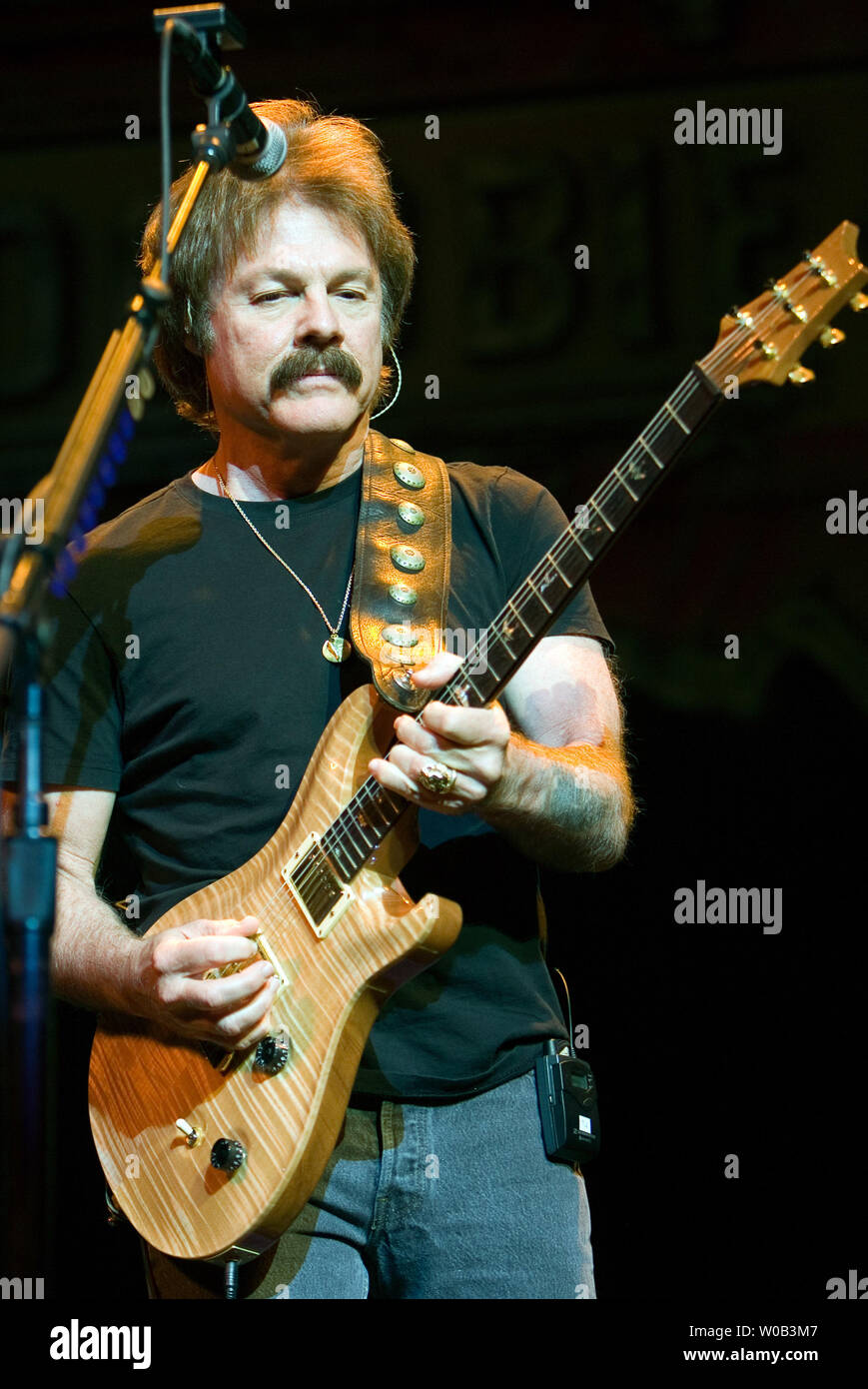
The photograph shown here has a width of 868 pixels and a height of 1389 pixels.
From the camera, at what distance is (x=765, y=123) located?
3.25 m

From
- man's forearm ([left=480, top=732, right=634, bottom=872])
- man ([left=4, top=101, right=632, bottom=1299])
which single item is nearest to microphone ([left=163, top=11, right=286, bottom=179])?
man ([left=4, top=101, right=632, bottom=1299])

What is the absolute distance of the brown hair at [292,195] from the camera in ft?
8.07

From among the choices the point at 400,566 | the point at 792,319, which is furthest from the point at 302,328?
the point at 792,319

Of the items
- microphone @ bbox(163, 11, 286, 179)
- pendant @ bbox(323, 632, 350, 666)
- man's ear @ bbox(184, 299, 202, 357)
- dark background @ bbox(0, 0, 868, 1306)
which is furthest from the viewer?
dark background @ bbox(0, 0, 868, 1306)

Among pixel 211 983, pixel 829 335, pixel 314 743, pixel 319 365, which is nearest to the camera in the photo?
pixel 829 335

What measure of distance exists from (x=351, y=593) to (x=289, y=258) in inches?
24.0

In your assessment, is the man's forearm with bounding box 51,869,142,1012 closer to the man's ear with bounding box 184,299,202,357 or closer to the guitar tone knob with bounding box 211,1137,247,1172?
the guitar tone knob with bounding box 211,1137,247,1172

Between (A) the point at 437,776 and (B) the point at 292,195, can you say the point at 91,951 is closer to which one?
(A) the point at 437,776

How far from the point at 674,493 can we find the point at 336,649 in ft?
4.51

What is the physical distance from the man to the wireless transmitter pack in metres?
0.02

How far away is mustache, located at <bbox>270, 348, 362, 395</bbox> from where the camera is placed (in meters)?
2.37

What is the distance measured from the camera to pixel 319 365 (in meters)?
2.37

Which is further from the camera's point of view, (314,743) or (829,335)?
(314,743)

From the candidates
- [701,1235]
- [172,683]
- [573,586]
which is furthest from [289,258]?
[701,1235]
